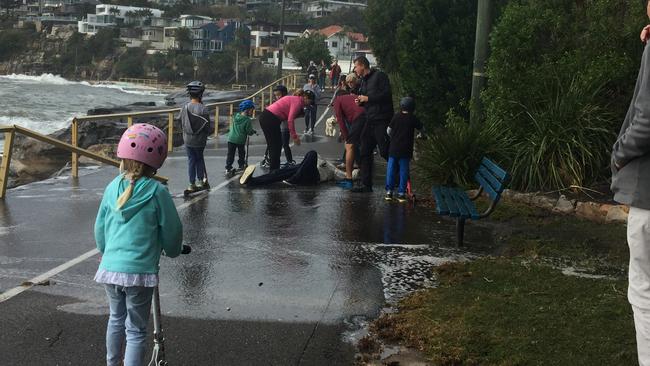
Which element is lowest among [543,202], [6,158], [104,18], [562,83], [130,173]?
[543,202]

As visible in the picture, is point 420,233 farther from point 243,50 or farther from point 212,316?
point 243,50

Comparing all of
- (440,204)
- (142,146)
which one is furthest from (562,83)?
(142,146)

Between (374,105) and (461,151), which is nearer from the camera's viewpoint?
(461,151)

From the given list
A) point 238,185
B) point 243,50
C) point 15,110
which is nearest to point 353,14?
point 243,50

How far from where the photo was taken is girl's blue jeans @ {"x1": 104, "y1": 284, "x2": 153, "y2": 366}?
4.05 meters

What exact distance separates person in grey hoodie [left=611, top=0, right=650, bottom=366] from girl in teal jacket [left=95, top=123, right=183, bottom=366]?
2.37 metres

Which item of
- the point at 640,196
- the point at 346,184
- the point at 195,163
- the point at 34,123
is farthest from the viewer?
the point at 34,123

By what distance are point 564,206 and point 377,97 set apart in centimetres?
303

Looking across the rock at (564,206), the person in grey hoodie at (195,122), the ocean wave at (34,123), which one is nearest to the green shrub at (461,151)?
the rock at (564,206)

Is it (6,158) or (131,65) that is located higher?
(131,65)

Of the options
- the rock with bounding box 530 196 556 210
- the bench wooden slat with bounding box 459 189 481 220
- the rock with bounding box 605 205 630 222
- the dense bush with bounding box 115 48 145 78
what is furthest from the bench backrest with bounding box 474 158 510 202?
the dense bush with bounding box 115 48 145 78

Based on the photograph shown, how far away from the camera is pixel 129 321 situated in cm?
408

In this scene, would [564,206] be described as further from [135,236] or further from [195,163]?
[135,236]

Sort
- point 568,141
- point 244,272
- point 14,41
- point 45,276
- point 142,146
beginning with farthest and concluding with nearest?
point 14,41 < point 568,141 < point 244,272 < point 45,276 < point 142,146
